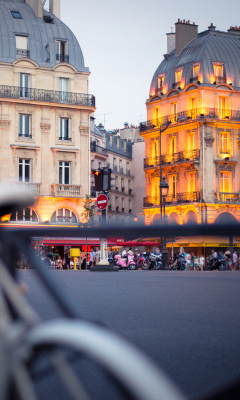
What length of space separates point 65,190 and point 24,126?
585 centimetres

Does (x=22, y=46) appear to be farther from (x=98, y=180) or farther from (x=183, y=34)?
(x=98, y=180)

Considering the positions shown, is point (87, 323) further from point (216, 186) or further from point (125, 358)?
point (216, 186)

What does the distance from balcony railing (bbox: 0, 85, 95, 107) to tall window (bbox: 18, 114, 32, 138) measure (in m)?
1.46

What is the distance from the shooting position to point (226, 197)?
67.5m

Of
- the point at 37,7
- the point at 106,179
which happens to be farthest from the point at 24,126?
the point at 106,179

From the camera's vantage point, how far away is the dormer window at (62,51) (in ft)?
202

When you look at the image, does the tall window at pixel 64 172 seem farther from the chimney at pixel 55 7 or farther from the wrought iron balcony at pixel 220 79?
the wrought iron balcony at pixel 220 79

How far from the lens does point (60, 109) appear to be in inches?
2392

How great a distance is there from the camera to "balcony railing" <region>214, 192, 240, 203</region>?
67.2m

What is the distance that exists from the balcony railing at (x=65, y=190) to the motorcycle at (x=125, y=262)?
44.9 ft

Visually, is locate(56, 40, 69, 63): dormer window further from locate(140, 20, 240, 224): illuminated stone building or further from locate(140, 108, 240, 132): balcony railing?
locate(140, 20, 240, 224): illuminated stone building

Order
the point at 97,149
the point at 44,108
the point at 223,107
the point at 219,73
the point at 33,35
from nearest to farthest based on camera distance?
1. the point at 44,108
2. the point at 33,35
3. the point at 219,73
4. the point at 223,107
5. the point at 97,149

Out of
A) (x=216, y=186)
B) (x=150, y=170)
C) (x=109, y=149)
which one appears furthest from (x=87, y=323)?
(x=109, y=149)

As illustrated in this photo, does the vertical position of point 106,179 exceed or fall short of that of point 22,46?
it falls short
